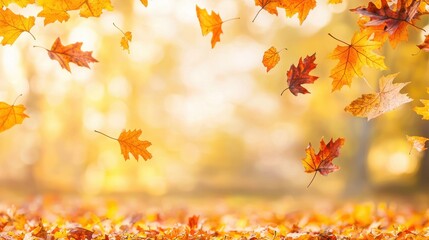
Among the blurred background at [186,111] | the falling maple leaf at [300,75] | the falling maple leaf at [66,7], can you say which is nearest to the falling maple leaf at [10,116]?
the falling maple leaf at [66,7]

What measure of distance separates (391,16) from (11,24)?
5.81ft

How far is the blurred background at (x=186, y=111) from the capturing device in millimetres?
15750

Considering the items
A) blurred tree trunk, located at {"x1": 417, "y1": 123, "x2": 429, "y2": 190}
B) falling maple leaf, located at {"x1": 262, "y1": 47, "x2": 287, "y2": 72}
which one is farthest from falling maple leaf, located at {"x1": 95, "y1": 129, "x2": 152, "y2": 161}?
blurred tree trunk, located at {"x1": 417, "y1": 123, "x2": 429, "y2": 190}

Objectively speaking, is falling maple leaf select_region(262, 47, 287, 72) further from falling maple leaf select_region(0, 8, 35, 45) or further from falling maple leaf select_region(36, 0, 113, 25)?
falling maple leaf select_region(0, 8, 35, 45)

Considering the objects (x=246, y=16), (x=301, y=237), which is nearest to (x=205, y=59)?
(x=246, y=16)

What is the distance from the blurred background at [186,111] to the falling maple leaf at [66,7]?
416 inches

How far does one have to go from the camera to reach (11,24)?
2.67 meters

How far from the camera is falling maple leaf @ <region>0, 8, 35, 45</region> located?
263 centimetres

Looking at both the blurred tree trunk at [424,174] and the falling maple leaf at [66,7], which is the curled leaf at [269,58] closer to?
the falling maple leaf at [66,7]

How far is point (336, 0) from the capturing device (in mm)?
2838

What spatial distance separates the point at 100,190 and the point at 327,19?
879 centimetres

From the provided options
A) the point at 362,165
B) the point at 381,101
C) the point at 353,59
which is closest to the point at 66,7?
the point at 353,59

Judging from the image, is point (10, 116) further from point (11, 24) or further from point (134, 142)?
point (134, 142)

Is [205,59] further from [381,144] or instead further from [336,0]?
[336,0]
